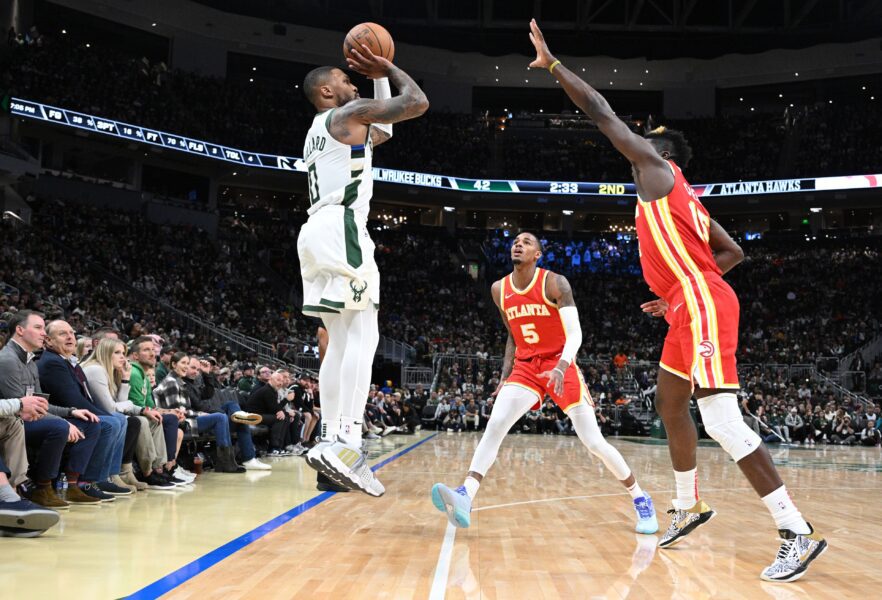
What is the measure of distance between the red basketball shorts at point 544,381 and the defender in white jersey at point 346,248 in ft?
4.79

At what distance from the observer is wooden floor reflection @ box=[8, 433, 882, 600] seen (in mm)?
3182

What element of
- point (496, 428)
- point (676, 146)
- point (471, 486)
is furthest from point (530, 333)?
point (676, 146)

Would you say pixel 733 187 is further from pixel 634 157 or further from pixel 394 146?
pixel 634 157

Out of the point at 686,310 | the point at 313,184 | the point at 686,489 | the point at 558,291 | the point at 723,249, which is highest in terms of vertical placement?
the point at 313,184

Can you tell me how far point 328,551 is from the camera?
3975 millimetres

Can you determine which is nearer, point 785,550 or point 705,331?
point 785,550

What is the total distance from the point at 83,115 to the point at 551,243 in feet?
63.4

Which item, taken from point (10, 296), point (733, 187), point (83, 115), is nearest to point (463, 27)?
point (733, 187)

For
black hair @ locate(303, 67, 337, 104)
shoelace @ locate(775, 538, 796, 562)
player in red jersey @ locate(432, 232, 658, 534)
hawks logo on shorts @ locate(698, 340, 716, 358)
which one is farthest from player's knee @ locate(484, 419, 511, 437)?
black hair @ locate(303, 67, 337, 104)

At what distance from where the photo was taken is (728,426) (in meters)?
3.78

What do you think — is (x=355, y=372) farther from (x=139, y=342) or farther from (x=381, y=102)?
(x=139, y=342)

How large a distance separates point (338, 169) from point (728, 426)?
2.24 m

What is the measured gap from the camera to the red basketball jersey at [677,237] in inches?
164

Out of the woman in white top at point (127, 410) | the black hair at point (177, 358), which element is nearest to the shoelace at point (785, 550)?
the woman in white top at point (127, 410)
